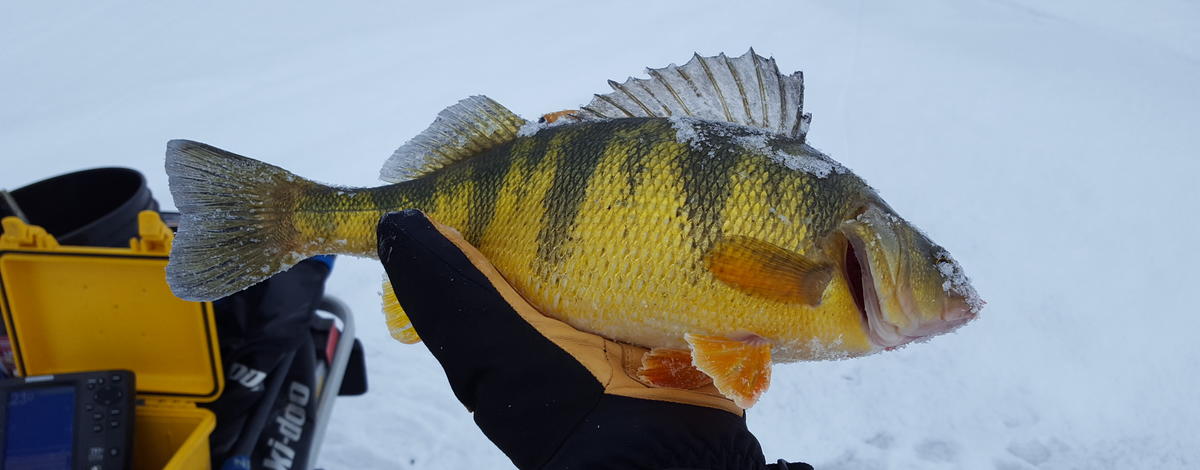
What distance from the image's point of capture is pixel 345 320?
2250mm

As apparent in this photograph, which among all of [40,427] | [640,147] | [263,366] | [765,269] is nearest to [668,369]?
[765,269]

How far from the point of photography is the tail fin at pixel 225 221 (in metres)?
1.25

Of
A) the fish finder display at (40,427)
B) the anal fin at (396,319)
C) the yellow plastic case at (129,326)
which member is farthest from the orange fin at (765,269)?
the fish finder display at (40,427)

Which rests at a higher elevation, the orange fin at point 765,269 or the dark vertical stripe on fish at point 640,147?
the dark vertical stripe on fish at point 640,147

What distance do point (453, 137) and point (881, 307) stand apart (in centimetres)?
77

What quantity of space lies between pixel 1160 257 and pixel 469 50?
3.96 m

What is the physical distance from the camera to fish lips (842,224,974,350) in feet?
3.72

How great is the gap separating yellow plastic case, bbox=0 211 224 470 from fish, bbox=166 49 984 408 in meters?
0.60

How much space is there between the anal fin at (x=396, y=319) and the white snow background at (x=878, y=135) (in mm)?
1104

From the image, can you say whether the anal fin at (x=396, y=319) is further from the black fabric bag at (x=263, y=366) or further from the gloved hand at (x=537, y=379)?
the black fabric bag at (x=263, y=366)

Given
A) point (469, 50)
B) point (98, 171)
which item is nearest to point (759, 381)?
point (98, 171)

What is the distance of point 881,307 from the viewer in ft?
3.77

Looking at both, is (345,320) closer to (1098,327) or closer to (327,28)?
(1098,327)

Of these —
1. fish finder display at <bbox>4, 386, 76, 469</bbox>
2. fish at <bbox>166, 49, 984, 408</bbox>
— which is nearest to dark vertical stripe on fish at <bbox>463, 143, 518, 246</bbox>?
fish at <bbox>166, 49, 984, 408</bbox>
